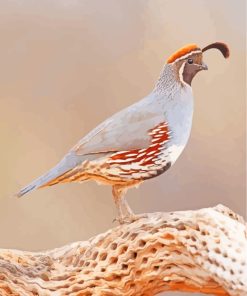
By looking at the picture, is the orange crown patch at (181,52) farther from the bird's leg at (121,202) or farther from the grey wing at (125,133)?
the bird's leg at (121,202)

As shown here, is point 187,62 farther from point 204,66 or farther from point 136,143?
point 136,143

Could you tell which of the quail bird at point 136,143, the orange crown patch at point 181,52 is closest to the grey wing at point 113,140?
the quail bird at point 136,143

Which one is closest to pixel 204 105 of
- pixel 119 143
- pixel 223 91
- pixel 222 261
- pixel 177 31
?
pixel 223 91

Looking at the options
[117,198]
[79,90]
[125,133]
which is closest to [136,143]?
[125,133]

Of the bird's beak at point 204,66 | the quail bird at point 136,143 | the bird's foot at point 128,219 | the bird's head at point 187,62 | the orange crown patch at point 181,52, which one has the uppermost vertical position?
the orange crown patch at point 181,52

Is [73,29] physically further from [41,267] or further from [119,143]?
[41,267]

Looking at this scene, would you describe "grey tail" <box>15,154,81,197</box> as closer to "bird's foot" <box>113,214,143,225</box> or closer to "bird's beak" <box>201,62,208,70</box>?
"bird's foot" <box>113,214,143,225</box>

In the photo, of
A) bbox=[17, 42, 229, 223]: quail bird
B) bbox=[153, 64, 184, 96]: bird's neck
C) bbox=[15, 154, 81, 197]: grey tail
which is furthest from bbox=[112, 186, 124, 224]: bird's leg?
bbox=[153, 64, 184, 96]: bird's neck
